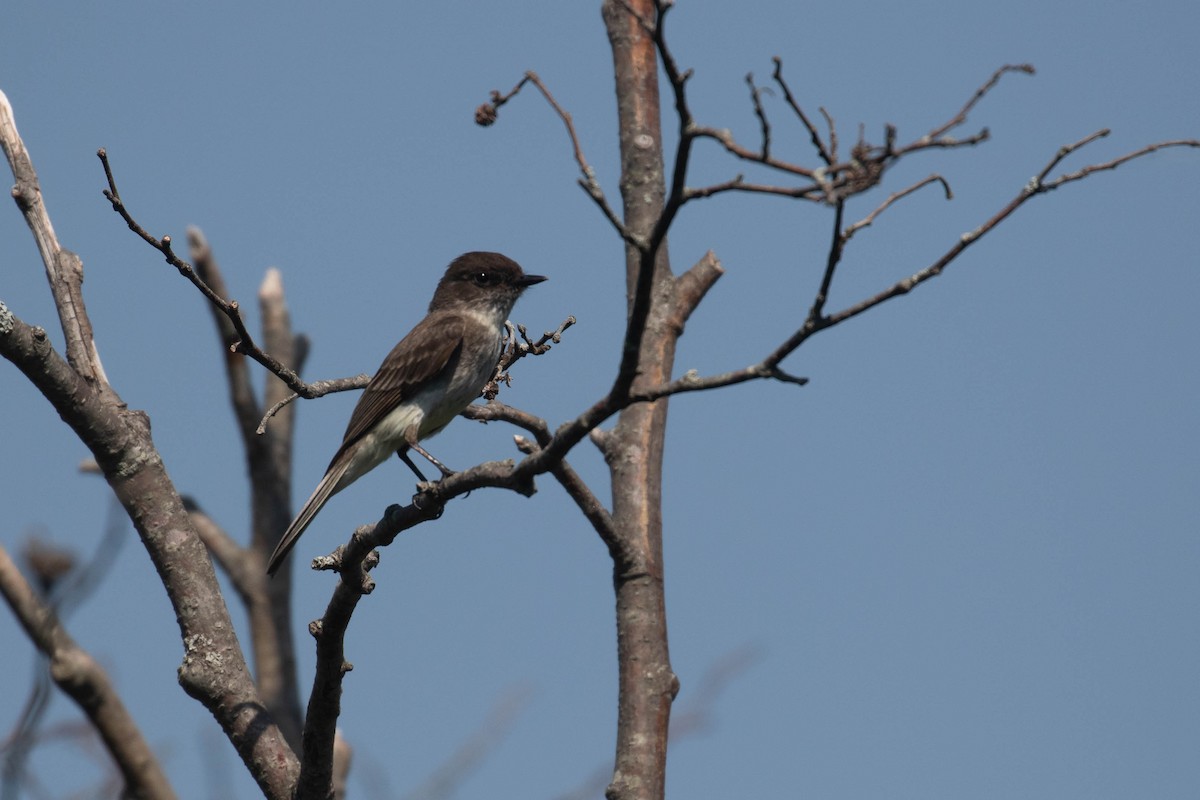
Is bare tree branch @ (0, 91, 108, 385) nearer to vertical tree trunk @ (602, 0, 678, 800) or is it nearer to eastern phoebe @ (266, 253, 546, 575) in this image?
eastern phoebe @ (266, 253, 546, 575)

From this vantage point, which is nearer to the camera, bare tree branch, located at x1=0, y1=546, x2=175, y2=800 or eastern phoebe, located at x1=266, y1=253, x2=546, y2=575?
bare tree branch, located at x1=0, y1=546, x2=175, y2=800

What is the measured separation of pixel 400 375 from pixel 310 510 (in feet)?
3.28

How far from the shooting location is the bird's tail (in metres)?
6.47

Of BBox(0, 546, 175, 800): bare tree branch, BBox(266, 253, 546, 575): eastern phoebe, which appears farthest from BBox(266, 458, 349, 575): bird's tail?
BBox(0, 546, 175, 800): bare tree branch

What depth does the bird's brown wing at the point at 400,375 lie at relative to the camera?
7543mm

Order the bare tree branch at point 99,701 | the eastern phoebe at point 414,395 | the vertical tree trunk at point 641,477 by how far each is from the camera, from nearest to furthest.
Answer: the vertical tree trunk at point 641,477 < the bare tree branch at point 99,701 < the eastern phoebe at point 414,395

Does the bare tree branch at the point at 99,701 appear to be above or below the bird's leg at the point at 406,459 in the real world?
below

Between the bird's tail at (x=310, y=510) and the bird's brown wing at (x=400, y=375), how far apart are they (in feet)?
0.31

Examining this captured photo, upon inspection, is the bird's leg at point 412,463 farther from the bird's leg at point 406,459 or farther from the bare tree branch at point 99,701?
the bare tree branch at point 99,701

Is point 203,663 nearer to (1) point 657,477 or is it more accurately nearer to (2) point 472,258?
(1) point 657,477

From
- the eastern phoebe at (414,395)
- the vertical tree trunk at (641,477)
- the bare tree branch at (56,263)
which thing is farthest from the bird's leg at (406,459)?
the bare tree branch at (56,263)

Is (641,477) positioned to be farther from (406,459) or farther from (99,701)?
(99,701)

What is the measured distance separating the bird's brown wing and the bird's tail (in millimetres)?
95

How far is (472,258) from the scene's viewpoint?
8.98 meters
